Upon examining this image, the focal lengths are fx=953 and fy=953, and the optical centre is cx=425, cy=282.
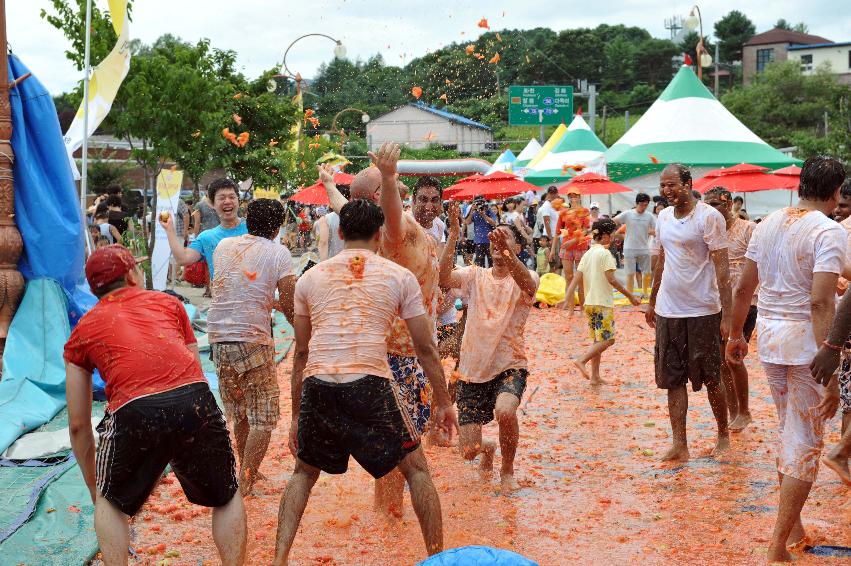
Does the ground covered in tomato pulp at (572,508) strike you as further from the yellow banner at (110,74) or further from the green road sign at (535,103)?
the green road sign at (535,103)

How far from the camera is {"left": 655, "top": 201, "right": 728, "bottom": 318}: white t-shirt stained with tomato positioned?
23.0ft

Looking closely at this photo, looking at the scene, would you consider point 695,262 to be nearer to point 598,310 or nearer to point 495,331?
point 495,331

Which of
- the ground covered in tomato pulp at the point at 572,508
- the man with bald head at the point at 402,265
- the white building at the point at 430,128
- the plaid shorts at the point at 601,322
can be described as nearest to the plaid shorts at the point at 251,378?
the ground covered in tomato pulp at the point at 572,508

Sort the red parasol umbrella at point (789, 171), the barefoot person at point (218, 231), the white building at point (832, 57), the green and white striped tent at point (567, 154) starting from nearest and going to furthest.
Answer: the barefoot person at point (218, 231)
the red parasol umbrella at point (789, 171)
the green and white striped tent at point (567, 154)
the white building at point (832, 57)

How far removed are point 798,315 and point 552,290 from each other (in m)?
13.3

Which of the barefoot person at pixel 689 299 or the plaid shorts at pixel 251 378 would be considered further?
the barefoot person at pixel 689 299

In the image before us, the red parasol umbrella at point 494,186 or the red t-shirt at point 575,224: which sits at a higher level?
the red parasol umbrella at point 494,186

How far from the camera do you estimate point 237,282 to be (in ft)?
20.2

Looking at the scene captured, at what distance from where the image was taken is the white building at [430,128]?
54.2 meters

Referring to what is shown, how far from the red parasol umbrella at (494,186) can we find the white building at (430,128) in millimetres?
31291

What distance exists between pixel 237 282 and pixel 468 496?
7.03 feet

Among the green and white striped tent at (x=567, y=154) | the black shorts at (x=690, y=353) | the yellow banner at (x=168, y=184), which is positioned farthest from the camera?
the green and white striped tent at (x=567, y=154)

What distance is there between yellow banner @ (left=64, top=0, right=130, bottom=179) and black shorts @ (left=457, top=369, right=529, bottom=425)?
6.42 meters

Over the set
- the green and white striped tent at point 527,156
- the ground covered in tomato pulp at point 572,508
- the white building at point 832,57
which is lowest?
the ground covered in tomato pulp at point 572,508
